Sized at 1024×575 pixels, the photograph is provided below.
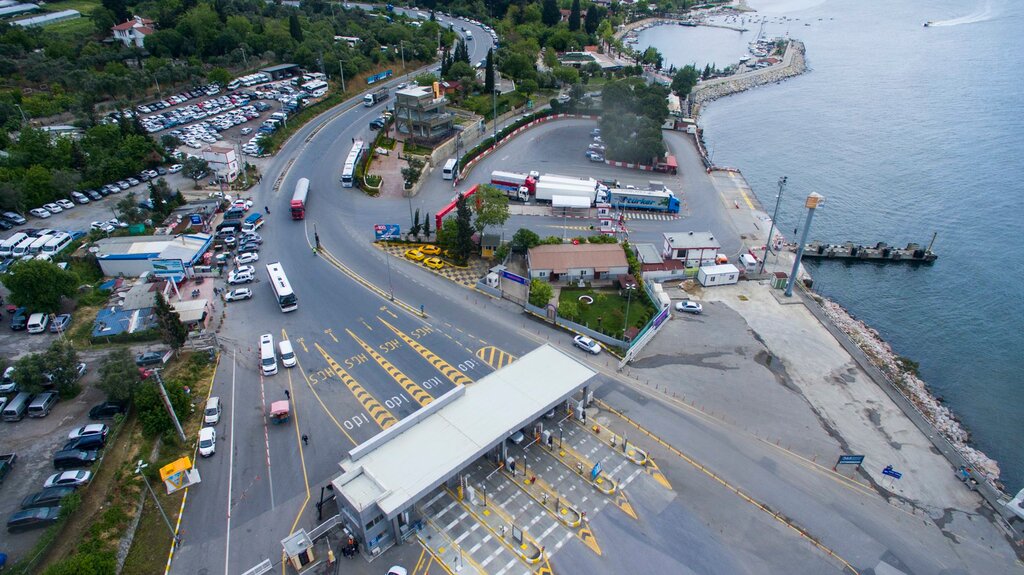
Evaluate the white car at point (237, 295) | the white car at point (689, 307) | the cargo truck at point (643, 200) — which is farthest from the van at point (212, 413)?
the cargo truck at point (643, 200)

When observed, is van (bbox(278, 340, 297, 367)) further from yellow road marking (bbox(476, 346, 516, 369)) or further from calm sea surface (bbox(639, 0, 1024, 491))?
calm sea surface (bbox(639, 0, 1024, 491))

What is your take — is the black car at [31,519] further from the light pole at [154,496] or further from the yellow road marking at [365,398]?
the yellow road marking at [365,398]

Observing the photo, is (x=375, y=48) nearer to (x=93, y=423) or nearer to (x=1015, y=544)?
(x=93, y=423)

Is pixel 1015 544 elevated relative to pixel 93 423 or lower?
lower

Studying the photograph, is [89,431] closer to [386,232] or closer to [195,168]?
[386,232]

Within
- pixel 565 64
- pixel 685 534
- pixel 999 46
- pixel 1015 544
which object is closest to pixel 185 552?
pixel 685 534

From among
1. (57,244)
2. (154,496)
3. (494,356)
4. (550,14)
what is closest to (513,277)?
(494,356)
